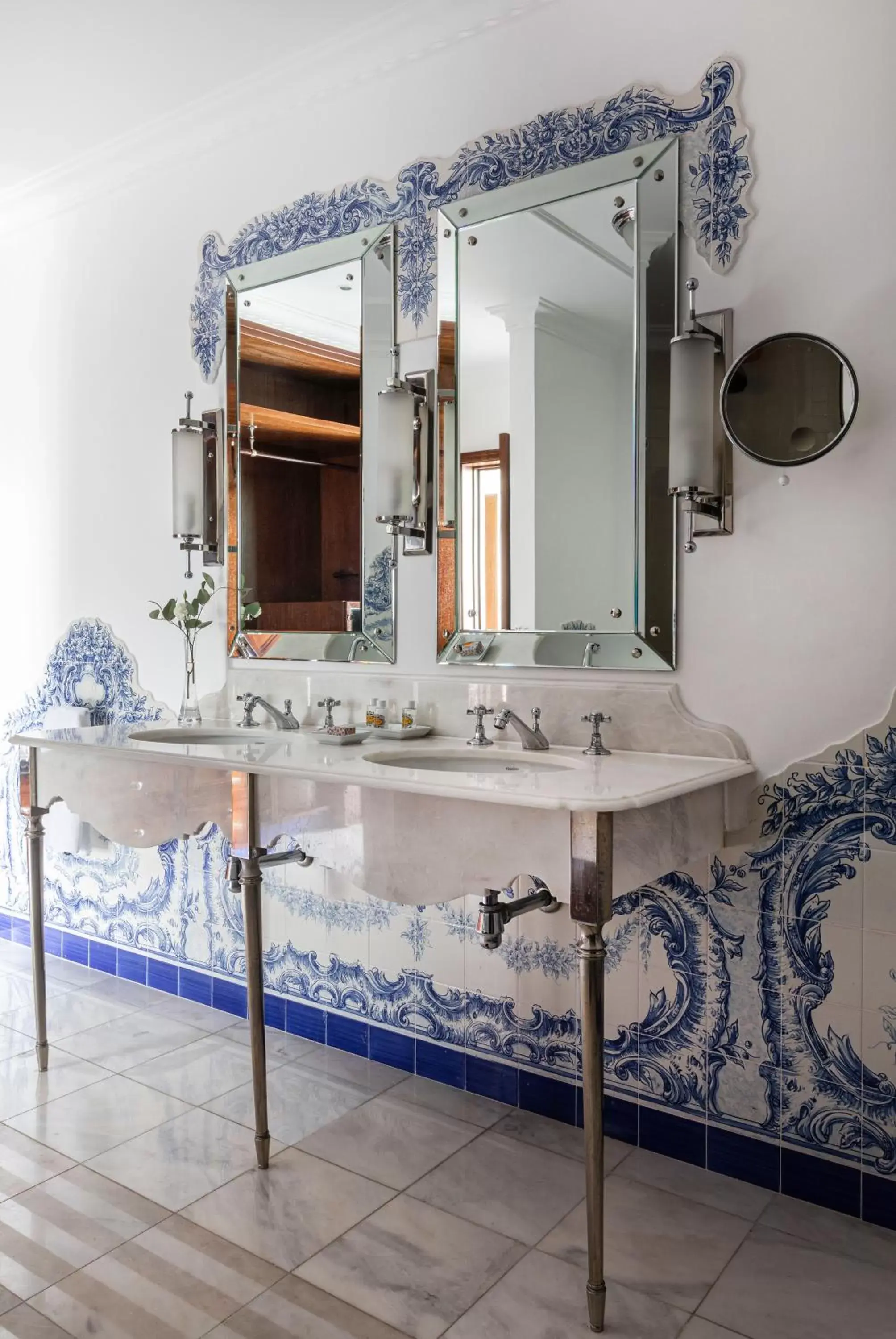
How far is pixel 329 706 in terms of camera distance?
256 centimetres

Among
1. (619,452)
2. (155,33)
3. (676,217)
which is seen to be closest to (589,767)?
(619,452)

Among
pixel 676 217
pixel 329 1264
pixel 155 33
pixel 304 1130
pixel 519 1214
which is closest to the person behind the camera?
pixel 329 1264

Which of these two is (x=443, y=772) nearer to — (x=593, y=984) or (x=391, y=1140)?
(x=593, y=984)

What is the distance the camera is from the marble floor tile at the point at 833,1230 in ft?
5.79

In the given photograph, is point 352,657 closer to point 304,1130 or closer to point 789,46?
point 304,1130

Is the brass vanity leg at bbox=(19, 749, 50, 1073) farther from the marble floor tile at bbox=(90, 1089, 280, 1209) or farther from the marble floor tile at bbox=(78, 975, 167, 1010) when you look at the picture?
the marble floor tile at bbox=(90, 1089, 280, 1209)

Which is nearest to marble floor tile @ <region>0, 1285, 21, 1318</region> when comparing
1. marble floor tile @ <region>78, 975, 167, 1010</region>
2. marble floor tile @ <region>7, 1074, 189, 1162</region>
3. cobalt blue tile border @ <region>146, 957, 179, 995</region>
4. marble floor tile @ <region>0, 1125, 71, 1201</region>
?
marble floor tile @ <region>0, 1125, 71, 1201</region>

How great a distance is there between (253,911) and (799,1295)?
126 cm

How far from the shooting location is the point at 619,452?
6.98 ft

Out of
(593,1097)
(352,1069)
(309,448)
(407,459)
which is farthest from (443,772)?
(309,448)

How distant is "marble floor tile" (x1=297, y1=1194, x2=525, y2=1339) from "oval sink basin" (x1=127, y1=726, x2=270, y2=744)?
1157mm

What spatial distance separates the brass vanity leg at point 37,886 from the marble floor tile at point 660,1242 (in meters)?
1.49

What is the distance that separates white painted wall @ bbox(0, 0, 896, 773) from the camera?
185 centimetres

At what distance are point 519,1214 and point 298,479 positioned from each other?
1.86m
